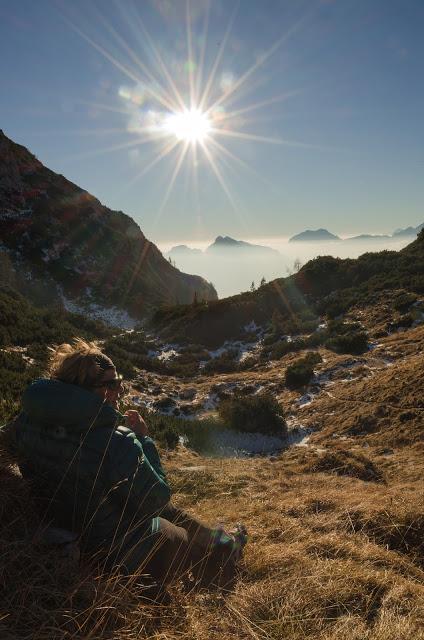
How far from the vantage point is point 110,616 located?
6.23 ft

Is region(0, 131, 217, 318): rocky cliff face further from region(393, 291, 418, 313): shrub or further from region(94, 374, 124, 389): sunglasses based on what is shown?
region(94, 374, 124, 389): sunglasses

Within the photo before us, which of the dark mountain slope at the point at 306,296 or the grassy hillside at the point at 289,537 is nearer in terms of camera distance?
the grassy hillside at the point at 289,537

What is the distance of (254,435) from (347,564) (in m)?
8.99

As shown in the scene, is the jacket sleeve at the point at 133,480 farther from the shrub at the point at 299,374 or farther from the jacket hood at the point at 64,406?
the shrub at the point at 299,374

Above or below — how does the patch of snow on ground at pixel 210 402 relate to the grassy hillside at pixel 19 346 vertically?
below

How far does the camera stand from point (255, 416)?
40.0 feet

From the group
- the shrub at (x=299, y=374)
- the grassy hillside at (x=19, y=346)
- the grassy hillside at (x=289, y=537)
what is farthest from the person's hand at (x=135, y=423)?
the shrub at (x=299, y=374)

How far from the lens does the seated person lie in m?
2.30

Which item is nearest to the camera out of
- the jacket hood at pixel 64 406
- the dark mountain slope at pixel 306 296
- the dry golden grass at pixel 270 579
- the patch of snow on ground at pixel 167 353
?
the dry golden grass at pixel 270 579

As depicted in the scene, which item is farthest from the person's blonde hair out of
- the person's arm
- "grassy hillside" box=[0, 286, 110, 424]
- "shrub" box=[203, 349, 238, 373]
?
"shrub" box=[203, 349, 238, 373]

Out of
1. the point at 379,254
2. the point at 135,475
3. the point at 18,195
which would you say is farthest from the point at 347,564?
the point at 18,195

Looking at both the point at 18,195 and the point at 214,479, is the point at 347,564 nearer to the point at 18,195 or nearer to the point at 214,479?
the point at 214,479

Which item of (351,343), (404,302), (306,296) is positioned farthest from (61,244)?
(404,302)

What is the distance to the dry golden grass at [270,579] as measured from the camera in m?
1.88
